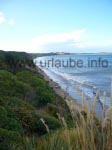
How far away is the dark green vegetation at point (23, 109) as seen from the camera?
21.2ft

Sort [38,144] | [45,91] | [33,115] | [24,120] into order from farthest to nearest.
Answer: [45,91] < [33,115] < [24,120] < [38,144]

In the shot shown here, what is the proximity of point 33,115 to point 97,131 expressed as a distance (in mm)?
5191

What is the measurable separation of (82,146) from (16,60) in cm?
1860

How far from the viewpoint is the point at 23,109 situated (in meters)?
8.55

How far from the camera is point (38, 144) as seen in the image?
4.18m

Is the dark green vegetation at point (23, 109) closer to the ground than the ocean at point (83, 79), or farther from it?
farther from it

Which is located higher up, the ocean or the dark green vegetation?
the dark green vegetation

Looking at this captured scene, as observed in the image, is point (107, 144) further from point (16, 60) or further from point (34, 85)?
point (16, 60)

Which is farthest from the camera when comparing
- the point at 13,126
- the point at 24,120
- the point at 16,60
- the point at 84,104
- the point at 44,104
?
the point at 16,60

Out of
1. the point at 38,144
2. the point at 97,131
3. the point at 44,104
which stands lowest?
the point at 44,104

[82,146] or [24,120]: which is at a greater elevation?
[82,146]

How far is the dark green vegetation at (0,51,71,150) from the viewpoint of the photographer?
6.45m

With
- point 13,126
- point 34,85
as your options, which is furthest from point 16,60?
point 13,126

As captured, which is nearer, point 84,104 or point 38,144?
point 84,104
